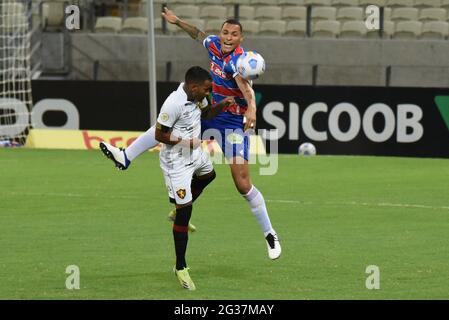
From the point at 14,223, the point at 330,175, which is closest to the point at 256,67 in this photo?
the point at 14,223

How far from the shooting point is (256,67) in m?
11.4

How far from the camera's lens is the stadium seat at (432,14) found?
2764cm

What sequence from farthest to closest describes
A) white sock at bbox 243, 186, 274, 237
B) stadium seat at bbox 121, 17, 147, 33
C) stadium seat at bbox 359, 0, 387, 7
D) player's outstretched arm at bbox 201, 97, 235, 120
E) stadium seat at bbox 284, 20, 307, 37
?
stadium seat at bbox 121, 17, 147, 33, stadium seat at bbox 359, 0, 387, 7, stadium seat at bbox 284, 20, 307, 37, white sock at bbox 243, 186, 274, 237, player's outstretched arm at bbox 201, 97, 235, 120

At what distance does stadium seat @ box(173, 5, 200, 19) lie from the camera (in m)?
28.8

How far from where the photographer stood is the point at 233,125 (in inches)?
484

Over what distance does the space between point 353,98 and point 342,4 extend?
4.98 meters

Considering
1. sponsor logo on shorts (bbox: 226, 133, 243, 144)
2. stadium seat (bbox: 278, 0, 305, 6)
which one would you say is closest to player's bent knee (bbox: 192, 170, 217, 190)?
sponsor logo on shorts (bbox: 226, 133, 243, 144)

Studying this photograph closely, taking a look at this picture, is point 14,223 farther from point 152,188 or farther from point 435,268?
point 435,268

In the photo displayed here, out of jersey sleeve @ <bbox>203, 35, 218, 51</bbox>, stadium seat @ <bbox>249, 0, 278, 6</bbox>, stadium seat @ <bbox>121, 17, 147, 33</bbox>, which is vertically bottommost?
stadium seat @ <bbox>121, 17, 147, 33</bbox>

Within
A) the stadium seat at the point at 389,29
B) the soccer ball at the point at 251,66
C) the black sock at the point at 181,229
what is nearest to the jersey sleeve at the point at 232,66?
the soccer ball at the point at 251,66

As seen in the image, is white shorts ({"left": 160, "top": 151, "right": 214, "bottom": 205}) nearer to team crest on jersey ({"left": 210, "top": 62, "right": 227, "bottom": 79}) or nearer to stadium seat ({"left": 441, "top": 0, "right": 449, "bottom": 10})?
team crest on jersey ({"left": 210, "top": 62, "right": 227, "bottom": 79})

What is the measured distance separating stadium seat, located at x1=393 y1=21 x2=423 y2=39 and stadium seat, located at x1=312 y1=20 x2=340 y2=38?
139 cm

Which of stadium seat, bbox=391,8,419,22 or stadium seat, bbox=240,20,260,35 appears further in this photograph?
stadium seat, bbox=240,20,260,35

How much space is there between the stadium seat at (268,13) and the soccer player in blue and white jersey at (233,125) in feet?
53.4
